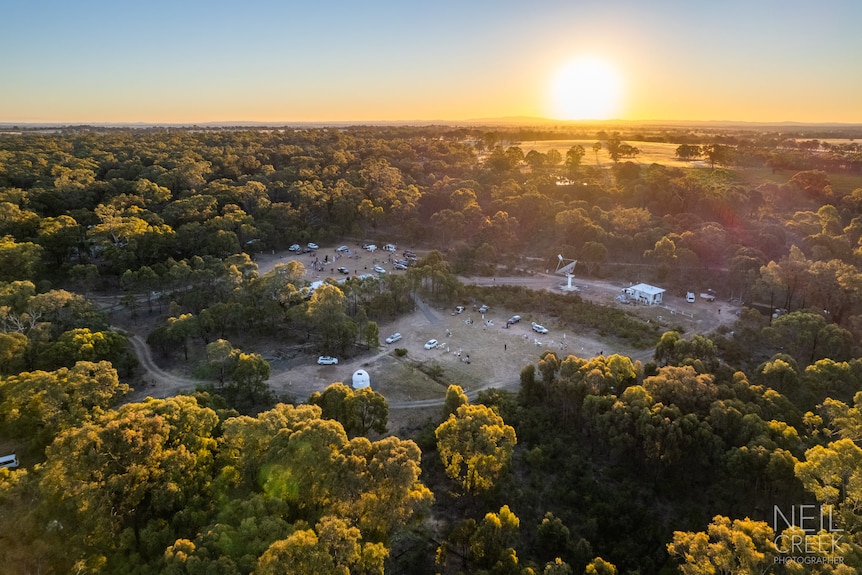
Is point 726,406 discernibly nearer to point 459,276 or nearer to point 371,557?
point 371,557

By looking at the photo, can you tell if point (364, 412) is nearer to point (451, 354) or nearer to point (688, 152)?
point (451, 354)

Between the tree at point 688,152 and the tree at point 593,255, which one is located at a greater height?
the tree at point 688,152

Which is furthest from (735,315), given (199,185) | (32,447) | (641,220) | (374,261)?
(199,185)

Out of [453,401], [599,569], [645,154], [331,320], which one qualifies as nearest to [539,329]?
[453,401]

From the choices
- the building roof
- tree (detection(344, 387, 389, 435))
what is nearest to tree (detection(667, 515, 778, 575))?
tree (detection(344, 387, 389, 435))

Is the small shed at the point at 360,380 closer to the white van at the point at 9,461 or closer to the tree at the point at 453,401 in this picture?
the tree at the point at 453,401

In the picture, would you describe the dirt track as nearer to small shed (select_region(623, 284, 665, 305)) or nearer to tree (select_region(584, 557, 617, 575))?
small shed (select_region(623, 284, 665, 305))

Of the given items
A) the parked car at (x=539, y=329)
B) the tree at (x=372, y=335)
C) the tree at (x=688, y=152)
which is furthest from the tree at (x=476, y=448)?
the tree at (x=688, y=152)
